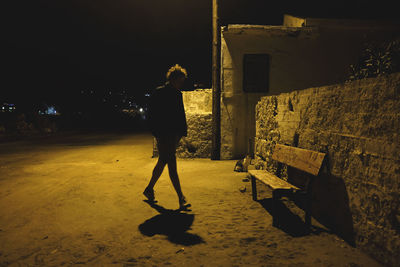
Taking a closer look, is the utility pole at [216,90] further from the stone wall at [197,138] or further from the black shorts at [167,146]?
the black shorts at [167,146]

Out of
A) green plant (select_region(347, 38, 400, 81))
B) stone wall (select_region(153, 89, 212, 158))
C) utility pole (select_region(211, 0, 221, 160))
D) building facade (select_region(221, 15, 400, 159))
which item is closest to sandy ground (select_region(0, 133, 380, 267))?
green plant (select_region(347, 38, 400, 81))

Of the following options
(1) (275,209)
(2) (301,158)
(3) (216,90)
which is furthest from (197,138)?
(2) (301,158)

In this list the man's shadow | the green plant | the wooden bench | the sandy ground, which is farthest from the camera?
the green plant

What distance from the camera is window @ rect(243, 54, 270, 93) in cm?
872

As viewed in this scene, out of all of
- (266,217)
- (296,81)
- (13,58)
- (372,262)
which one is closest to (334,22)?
(296,81)

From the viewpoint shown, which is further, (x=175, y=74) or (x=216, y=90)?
(x=216, y=90)

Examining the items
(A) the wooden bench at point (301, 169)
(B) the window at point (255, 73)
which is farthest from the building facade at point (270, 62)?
Answer: (A) the wooden bench at point (301, 169)

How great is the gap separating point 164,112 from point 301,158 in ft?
6.39

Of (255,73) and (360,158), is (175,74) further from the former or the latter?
(255,73)

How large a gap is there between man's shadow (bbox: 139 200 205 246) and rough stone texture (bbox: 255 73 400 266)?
1.58m

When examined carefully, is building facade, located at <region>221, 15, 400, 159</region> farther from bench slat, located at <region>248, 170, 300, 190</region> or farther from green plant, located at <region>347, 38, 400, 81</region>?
green plant, located at <region>347, 38, 400, 81</region>

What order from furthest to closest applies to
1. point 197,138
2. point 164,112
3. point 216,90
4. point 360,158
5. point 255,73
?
1. point 255,73
2. point 197,138
3. point 216,90
4. point 164,112
5. point 360,158

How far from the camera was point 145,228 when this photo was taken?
3406mm

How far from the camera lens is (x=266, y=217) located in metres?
3.75
